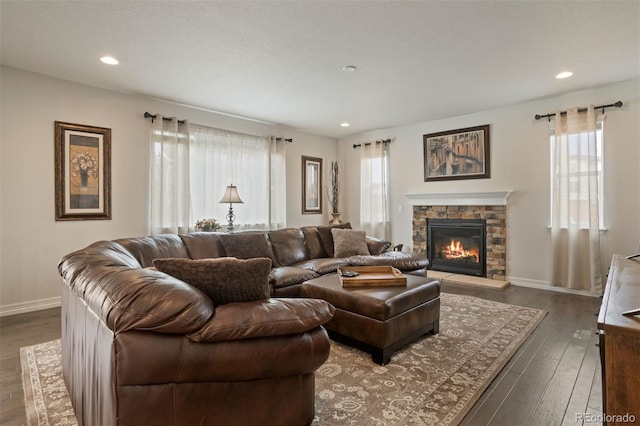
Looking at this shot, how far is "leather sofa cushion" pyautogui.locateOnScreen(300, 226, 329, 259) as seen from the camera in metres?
4.36

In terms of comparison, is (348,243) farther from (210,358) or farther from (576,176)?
(210,358)

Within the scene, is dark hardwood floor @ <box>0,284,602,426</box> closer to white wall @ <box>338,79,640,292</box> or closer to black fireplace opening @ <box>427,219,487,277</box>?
white wall @ <box>338,79,640,292</box>

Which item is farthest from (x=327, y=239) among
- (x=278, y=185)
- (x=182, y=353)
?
(x=182, y=353)

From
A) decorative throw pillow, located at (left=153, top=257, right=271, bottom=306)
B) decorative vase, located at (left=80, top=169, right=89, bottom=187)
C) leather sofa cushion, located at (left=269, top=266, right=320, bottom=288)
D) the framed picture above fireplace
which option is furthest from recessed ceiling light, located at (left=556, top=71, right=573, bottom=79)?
decorative vase, located at (left=80, top=169, right=89, bottom=187)

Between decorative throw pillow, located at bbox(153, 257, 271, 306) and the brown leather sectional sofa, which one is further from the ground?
decorative throw pillow, located at bbox(153, 257, 271, 306)

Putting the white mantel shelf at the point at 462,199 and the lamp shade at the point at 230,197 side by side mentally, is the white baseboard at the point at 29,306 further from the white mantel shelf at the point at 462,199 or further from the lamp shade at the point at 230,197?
the white mantel shelf at the point at 462,199

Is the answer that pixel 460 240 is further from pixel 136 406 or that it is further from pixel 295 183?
pixel 136 406

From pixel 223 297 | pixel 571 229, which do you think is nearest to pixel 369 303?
pixel 223 297

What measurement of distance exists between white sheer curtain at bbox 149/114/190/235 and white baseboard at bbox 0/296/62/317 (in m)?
1.30

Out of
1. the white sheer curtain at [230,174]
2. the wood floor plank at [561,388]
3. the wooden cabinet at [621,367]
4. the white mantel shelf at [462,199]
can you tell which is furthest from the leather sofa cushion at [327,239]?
the wooden cabinet at [621,367]

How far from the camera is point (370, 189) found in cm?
641

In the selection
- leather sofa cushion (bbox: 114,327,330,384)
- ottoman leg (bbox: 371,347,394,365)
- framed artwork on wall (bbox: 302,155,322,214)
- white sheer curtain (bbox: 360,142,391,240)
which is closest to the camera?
leather sofa cushion (bbox: 114,327,330,384)

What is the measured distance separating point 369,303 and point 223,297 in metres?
1.23

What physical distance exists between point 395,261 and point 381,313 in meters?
1.64
